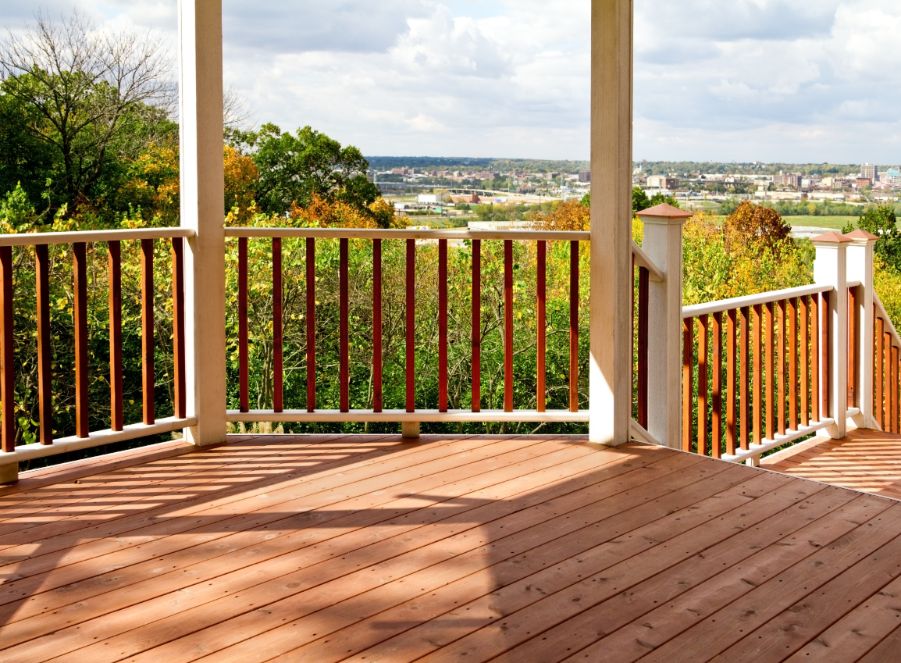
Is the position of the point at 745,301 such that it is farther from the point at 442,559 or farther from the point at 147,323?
the point at 147,323

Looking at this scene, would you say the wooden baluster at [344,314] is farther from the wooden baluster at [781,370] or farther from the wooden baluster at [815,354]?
the wooden baluster at [815,354]

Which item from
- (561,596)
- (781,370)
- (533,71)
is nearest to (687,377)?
(781,370)

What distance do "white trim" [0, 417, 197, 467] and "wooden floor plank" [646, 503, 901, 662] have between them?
2455 mm

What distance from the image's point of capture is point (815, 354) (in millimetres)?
5434

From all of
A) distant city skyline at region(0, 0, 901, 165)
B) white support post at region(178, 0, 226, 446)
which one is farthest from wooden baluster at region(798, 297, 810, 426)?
white support post at region(178, 0, 226, 446)

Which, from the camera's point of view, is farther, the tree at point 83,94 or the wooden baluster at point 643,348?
the tree at point 83,94

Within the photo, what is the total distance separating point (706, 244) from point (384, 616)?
301 inches

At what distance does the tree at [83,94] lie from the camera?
5.75 m

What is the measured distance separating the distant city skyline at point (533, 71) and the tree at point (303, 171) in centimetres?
16

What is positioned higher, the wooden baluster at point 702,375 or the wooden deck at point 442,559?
the wooden baluster at point 702,375

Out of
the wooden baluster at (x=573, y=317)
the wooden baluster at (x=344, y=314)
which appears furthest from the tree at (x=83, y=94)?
the wooden baluster at (x=573, y=317)

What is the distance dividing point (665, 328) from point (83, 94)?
3794mm

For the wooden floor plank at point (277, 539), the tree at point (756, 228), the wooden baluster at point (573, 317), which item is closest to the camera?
the wooden floor plank at point (277, 539)

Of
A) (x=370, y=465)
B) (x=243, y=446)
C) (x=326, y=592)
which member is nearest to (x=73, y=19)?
(x=243, y=446)
